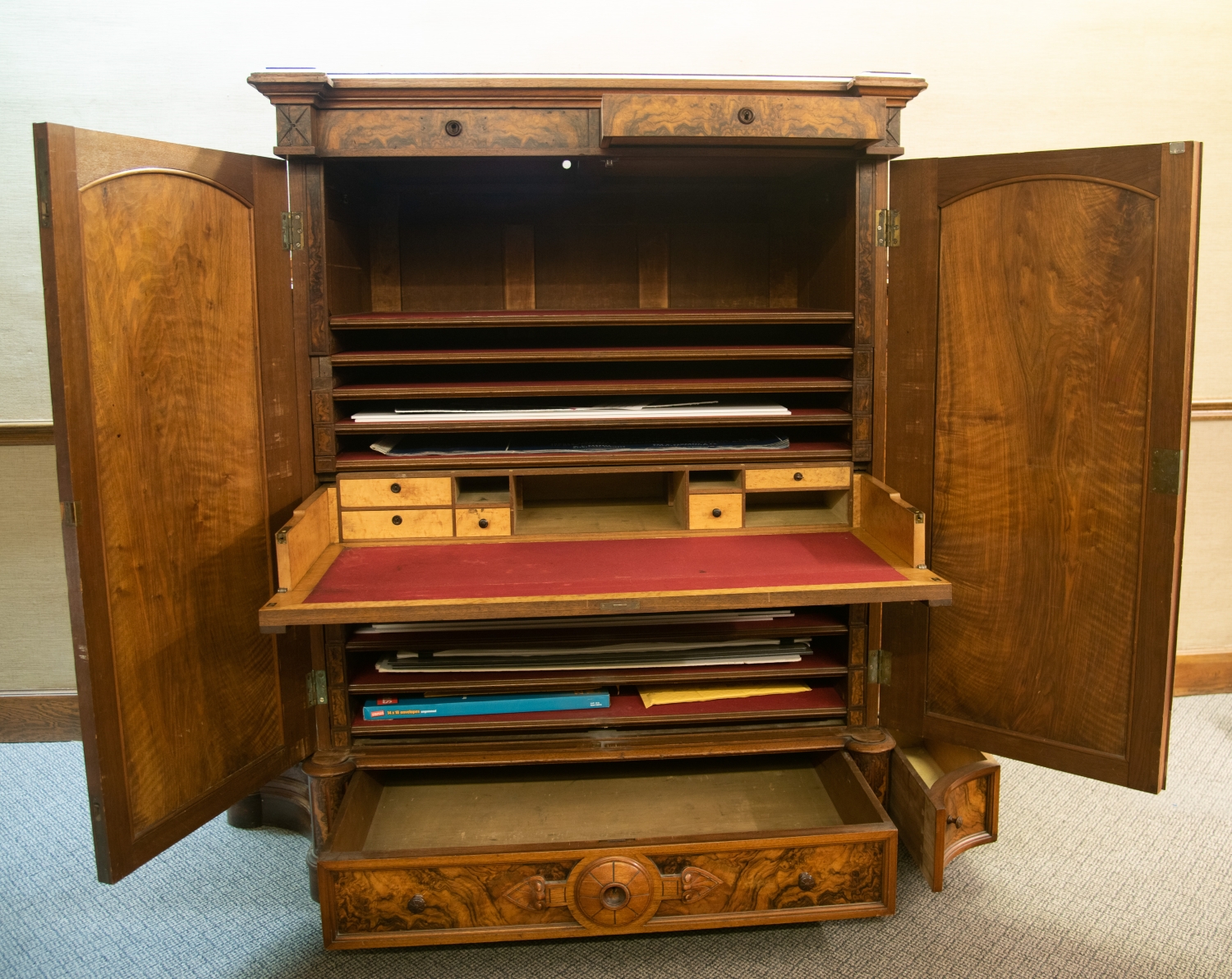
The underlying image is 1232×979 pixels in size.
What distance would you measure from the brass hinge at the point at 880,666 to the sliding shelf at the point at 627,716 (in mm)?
109

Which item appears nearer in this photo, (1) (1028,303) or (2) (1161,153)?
(2) (1161,153)

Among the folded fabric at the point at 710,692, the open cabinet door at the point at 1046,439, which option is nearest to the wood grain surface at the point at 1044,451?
the open cabinet door at the point at 1046,439

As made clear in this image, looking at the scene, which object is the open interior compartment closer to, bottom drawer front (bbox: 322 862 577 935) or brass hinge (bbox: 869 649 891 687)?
bottom drawer front (bbox: 322 862 577 935)

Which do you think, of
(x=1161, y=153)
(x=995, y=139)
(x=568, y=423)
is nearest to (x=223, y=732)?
(x=568, y=423)

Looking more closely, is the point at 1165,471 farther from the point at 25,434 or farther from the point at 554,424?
the point at 25,434

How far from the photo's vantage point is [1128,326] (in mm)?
1989

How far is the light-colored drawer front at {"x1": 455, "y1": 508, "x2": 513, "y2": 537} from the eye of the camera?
2246 millimetres

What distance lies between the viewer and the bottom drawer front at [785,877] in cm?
193

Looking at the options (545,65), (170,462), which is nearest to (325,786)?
(170,462)

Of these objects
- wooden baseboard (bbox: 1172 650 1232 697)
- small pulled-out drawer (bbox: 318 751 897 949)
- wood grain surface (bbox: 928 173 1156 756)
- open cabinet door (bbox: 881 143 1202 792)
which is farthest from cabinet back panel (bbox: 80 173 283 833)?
wooden baseboard (bbox: 1172 650 1232 697)

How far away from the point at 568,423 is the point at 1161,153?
141 cm

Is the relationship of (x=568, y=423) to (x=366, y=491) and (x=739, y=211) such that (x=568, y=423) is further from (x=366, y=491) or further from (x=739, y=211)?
(x=739, y=211)

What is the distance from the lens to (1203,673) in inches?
136

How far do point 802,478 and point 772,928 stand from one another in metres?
1.11
